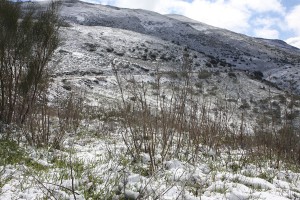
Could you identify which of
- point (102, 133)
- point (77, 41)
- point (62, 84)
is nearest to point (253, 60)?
point (77, 41)

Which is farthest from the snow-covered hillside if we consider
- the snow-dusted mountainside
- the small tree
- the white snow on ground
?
the snow-dusted mountainside

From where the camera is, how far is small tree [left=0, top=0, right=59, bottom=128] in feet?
21.4

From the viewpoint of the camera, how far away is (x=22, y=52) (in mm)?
6734

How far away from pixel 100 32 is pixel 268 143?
3527 centimetres

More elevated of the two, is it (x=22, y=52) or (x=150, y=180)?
(x=22, y=52)

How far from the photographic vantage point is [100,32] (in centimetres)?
3925

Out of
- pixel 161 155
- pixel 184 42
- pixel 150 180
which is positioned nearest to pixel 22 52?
pixel 161 155

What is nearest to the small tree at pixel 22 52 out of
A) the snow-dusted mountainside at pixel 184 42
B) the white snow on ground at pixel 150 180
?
the white snow on ground at pixel 150 180

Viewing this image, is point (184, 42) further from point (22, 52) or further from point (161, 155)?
point (161, 155)

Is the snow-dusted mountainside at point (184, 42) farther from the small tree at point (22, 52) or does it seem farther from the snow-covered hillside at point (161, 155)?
the snow-covered hillside at point (161, 155)

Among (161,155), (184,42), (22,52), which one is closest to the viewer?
(161,155)

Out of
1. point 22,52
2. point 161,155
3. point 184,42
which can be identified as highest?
point 184,42

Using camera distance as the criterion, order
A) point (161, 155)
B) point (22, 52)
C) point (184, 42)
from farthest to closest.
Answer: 1. point (184, 42)
2. point (22, 52)
3. point (161, 155)

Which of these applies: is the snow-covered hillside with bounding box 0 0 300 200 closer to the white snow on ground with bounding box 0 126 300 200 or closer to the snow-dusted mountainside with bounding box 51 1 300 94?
the white snow on ground with bounding box 0 126 300 200
